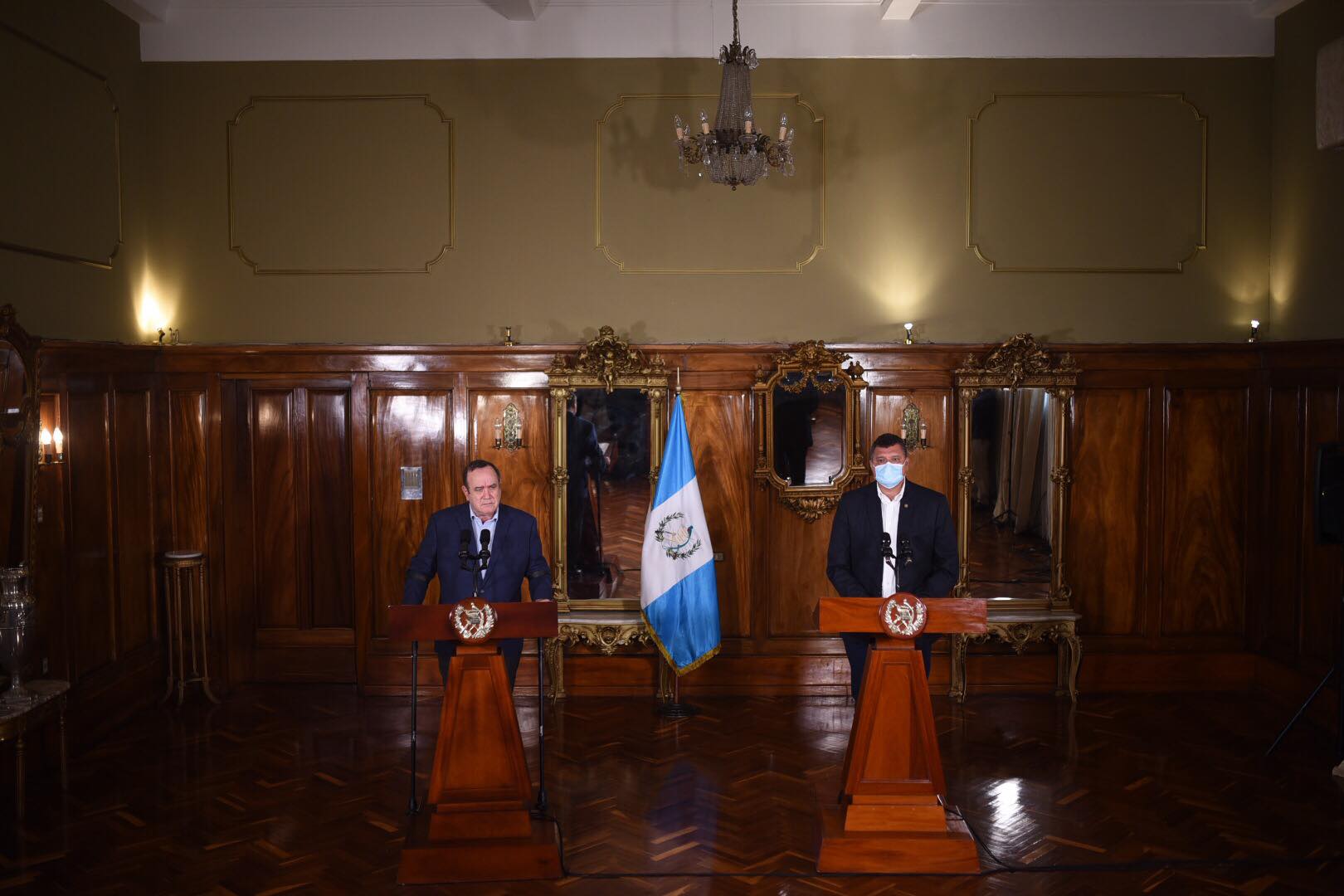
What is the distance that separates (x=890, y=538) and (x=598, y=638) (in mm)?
2431

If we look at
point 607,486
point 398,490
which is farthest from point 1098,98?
point 398,490

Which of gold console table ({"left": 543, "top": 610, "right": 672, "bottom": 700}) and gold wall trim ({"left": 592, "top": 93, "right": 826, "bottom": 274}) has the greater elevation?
gold wall trim ({"left": 592, "top": 93, "right": 826, "bottom": 274})

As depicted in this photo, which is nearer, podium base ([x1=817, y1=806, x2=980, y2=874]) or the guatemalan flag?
podium base ([x1=817, y1=806, x2=980, y2=874])

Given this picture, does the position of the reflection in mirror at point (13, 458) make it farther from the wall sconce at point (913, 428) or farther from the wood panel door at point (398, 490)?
the wall sconce at point (913, 428)

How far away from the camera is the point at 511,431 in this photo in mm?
7168

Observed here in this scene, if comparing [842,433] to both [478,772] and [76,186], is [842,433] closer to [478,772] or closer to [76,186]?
[478,772]

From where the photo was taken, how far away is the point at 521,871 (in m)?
4.49

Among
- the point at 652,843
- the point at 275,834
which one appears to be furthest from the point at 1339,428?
the point at 275,834

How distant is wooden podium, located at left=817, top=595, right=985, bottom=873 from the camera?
14.8ft

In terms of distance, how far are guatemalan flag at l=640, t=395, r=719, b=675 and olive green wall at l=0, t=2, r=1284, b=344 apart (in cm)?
105

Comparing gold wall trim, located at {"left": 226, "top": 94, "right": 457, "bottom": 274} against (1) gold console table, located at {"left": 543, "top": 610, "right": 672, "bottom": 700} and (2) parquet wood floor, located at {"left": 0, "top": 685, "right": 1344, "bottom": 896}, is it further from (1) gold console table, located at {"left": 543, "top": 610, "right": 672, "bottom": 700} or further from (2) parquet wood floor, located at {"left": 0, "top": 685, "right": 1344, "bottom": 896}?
(2) parquet wood floor, located at {"left": 0, "top": 685, "right": 1344, "bottom": 896}

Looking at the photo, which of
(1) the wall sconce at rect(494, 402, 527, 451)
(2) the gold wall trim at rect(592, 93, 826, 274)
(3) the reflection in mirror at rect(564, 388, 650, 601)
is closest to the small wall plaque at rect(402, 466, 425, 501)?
(1) the wall sconce at rect(494, 402, 527, 451)

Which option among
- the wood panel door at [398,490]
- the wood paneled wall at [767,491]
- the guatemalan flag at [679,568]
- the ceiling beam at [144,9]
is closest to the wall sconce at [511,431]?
the wood paneled wall at [767,491]

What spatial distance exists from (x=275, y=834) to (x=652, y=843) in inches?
67.5
